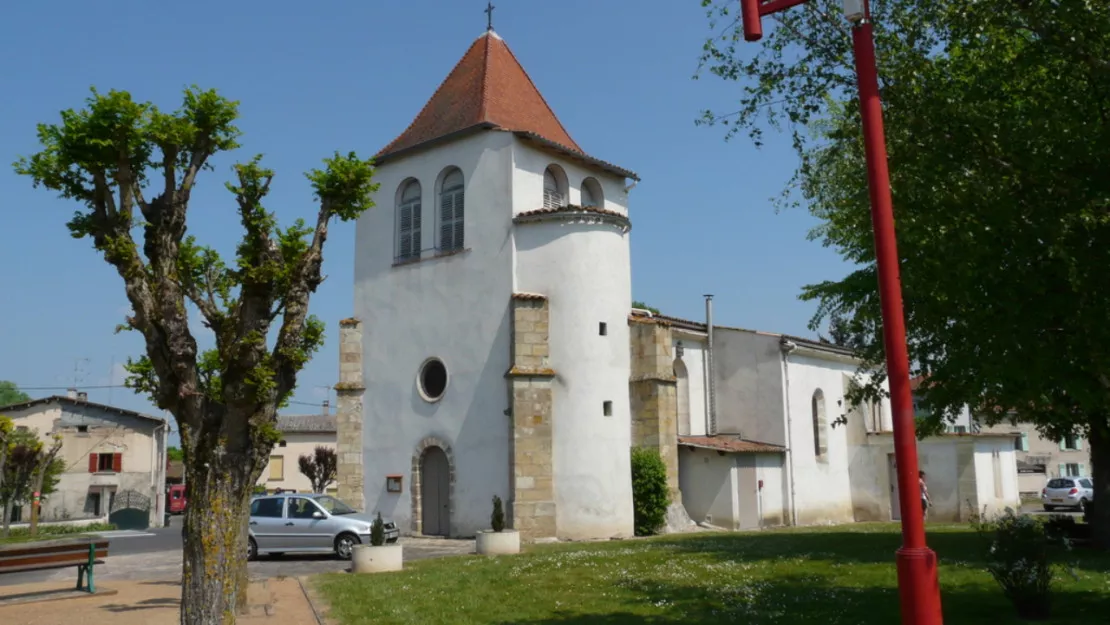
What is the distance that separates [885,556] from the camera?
14172 millimetres

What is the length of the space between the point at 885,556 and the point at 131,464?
40.3m

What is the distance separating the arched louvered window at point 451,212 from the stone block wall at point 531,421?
310cm

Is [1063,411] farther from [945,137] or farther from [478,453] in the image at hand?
[478,453]

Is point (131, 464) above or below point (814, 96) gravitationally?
below

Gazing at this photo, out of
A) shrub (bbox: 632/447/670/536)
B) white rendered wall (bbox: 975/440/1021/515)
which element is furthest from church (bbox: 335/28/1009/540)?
white rendered wall (bbox: 975/440/1021/515)

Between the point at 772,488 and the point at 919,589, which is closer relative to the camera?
the point at 919,589

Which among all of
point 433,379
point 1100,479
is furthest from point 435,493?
point 1100,479

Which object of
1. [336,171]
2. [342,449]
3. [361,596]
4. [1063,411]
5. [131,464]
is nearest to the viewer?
[336,171]

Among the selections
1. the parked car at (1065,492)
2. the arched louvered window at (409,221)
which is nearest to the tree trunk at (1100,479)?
the arched louvered window at (409,221)

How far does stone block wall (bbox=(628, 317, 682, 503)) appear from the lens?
81.9 ft

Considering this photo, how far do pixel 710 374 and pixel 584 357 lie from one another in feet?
27.4

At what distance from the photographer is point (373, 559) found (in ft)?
53.2

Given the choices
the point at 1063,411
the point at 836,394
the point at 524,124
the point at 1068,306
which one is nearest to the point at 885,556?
the point at 1063,411

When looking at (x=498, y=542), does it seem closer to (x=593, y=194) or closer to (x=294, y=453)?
(x=593, y=194)
